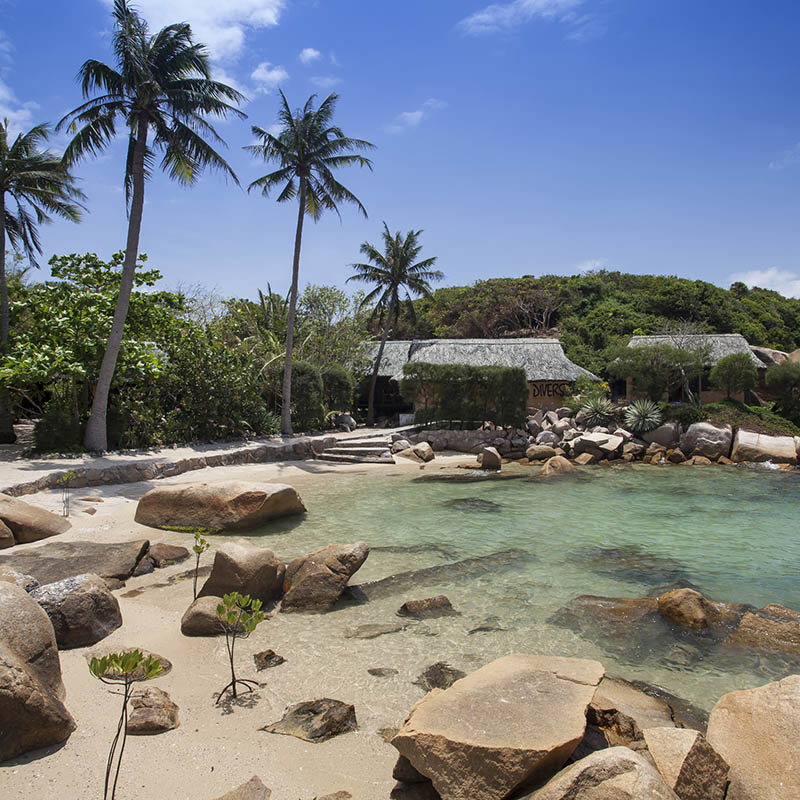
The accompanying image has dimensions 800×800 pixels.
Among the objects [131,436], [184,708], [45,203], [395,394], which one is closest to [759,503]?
[184,708]

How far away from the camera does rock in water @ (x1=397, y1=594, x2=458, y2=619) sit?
264 inches

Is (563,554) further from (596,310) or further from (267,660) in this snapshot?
(596,310)

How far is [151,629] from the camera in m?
5.93

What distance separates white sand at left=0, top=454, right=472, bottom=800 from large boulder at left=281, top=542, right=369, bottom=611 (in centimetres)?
28

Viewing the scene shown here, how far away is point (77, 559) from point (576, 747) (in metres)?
6.76

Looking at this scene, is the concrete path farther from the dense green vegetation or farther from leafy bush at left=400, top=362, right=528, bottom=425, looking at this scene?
the dense green vegetation

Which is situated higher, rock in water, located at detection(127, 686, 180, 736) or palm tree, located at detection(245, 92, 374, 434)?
Answer: palm tree, located at detection(245, 92, 374, 434)

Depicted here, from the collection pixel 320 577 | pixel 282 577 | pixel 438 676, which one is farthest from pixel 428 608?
pixel 282 577

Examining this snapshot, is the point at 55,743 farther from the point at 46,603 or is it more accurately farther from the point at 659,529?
the point at 659,529

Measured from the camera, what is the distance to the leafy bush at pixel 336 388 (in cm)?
2694

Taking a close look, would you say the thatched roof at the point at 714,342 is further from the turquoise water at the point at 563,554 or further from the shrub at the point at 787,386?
the turquoise water at the point at 563,554

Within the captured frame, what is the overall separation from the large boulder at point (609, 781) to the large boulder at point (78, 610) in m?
4.24

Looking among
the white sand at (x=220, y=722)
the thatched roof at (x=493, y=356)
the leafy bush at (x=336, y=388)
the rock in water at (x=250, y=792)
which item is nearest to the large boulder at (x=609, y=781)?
the white sand at (x=220, y=722)

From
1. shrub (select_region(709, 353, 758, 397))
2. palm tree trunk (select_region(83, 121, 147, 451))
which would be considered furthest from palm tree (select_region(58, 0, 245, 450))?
shrub (select_region(709, 353, 758, 397))
